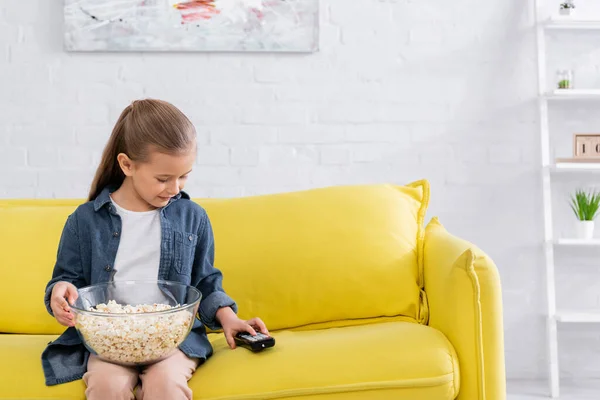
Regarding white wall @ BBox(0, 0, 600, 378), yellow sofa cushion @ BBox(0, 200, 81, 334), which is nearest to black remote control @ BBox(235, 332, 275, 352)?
yellow sofa cushion @ BBox(0, 200, 81, 334)

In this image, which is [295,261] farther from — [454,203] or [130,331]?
[454,203]

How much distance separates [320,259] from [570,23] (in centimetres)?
140

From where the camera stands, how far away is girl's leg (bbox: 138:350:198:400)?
1.40m

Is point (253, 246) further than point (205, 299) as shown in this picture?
Yes

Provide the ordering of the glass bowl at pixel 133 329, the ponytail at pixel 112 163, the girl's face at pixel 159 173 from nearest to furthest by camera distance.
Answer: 1. the glass bowl at pixel 133 329
2. the girl's face at pixel 159 173
3. the ponytail at pixel 112 163

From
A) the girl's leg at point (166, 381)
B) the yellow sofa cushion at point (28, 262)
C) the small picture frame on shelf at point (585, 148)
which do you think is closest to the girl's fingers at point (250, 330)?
the girl's leg at point (166, 381)

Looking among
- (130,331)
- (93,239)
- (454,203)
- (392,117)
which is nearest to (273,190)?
(392,117)

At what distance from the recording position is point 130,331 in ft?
4.33

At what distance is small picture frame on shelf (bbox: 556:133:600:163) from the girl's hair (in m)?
1.56

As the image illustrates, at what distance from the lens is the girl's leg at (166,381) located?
1400mm

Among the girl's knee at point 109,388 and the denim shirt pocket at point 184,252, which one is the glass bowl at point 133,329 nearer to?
the girl's knee at point 109,388

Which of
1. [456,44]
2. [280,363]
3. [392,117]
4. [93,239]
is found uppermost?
[456,44]

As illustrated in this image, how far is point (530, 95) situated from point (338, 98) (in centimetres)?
74

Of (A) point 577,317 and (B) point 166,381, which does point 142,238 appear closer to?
(B) point 166,381
